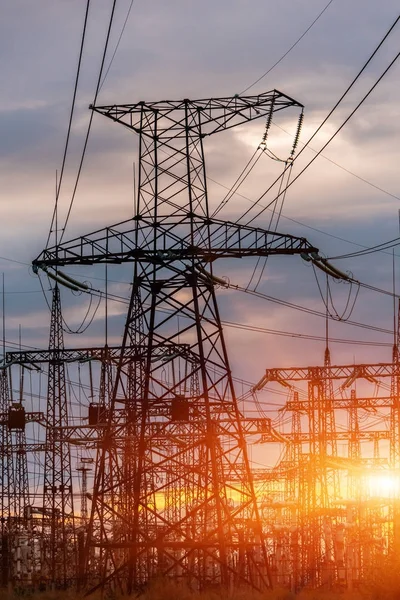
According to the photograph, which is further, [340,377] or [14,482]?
[14,482]

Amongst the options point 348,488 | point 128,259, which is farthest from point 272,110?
point 348,488

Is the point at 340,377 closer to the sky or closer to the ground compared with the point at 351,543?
closer to the sky

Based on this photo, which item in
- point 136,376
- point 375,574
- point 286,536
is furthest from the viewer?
point 286,536

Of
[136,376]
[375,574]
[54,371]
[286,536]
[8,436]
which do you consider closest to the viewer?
[375,574]

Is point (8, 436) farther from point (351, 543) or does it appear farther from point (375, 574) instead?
point (375, 574)

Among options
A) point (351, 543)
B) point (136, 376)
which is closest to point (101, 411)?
point (136, 376)

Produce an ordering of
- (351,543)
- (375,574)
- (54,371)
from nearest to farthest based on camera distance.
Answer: (375,574)
(54,371)
(351,543)

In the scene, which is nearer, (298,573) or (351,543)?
(298,573)

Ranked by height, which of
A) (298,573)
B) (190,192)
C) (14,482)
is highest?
(190,192)

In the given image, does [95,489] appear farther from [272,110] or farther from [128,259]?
[272,110]
